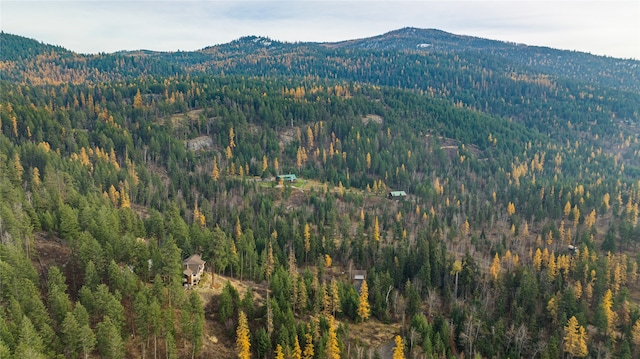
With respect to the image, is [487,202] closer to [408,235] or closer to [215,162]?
[408,235]

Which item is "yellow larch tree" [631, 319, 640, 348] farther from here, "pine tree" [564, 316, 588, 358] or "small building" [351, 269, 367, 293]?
"small building" [351, 269, 367, 293]

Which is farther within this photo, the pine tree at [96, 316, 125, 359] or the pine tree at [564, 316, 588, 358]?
the pine tree at [564, 316, 588, 358]

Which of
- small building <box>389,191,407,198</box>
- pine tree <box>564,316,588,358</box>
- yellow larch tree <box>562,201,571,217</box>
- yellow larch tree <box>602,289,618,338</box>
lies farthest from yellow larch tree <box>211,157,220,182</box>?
yellow larch tree <box>562,201,571,217</box>

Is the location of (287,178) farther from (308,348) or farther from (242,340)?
(242,340)

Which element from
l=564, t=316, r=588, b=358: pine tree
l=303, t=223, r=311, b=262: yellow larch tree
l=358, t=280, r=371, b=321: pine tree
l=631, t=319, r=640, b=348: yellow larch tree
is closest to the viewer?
l=564, t=316, r=588, b=358: pine tree

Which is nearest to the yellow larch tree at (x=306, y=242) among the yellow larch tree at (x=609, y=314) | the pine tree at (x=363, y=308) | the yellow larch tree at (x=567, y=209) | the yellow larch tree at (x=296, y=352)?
the pine tree at (x=363, y=308)
